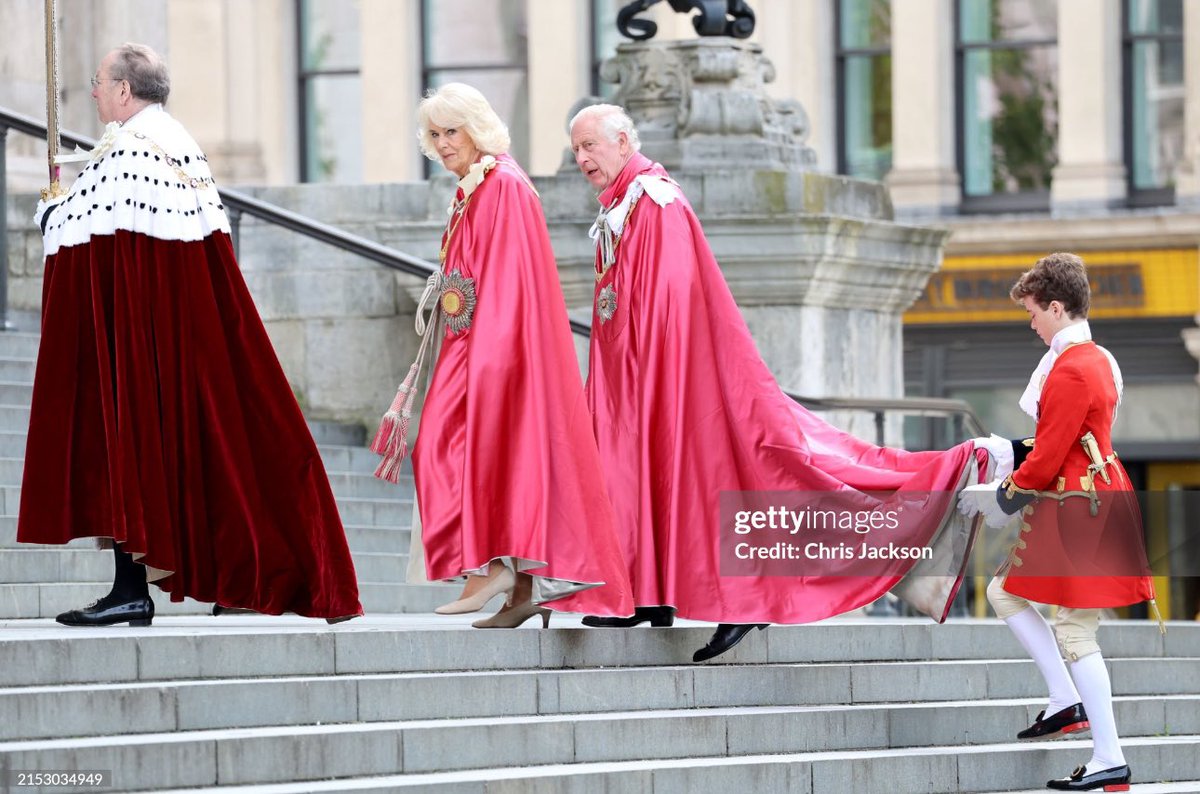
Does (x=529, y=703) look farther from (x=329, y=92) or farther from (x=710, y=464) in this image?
(x=329, y=92)

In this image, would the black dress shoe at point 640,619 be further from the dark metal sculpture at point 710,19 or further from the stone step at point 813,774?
the dark metal sculpture at point 710,19

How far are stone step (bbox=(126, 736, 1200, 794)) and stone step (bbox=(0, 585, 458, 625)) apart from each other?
178 centimetres

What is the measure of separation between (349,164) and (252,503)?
20.9 meters

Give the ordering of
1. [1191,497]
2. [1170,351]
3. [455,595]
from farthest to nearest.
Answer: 1. [1170,351]
2. [1191,497]
3. [455,595]

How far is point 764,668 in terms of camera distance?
9.00 m

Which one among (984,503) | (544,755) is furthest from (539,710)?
(984,503)

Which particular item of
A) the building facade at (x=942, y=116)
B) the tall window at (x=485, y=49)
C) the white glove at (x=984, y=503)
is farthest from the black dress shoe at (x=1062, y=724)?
the tall window at (x=485, y=49)

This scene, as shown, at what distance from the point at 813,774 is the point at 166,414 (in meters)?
2.23

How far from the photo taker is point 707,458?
9031mm

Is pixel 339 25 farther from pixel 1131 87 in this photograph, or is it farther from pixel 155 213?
pixel 155 213

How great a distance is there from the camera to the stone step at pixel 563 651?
26.0 ft

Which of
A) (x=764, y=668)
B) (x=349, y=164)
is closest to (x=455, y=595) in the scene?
(x=764, y=668)

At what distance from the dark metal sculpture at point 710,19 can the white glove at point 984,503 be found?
4471mm

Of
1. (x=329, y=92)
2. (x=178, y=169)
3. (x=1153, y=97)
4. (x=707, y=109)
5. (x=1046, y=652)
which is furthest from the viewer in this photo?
(x=329, y=92)
